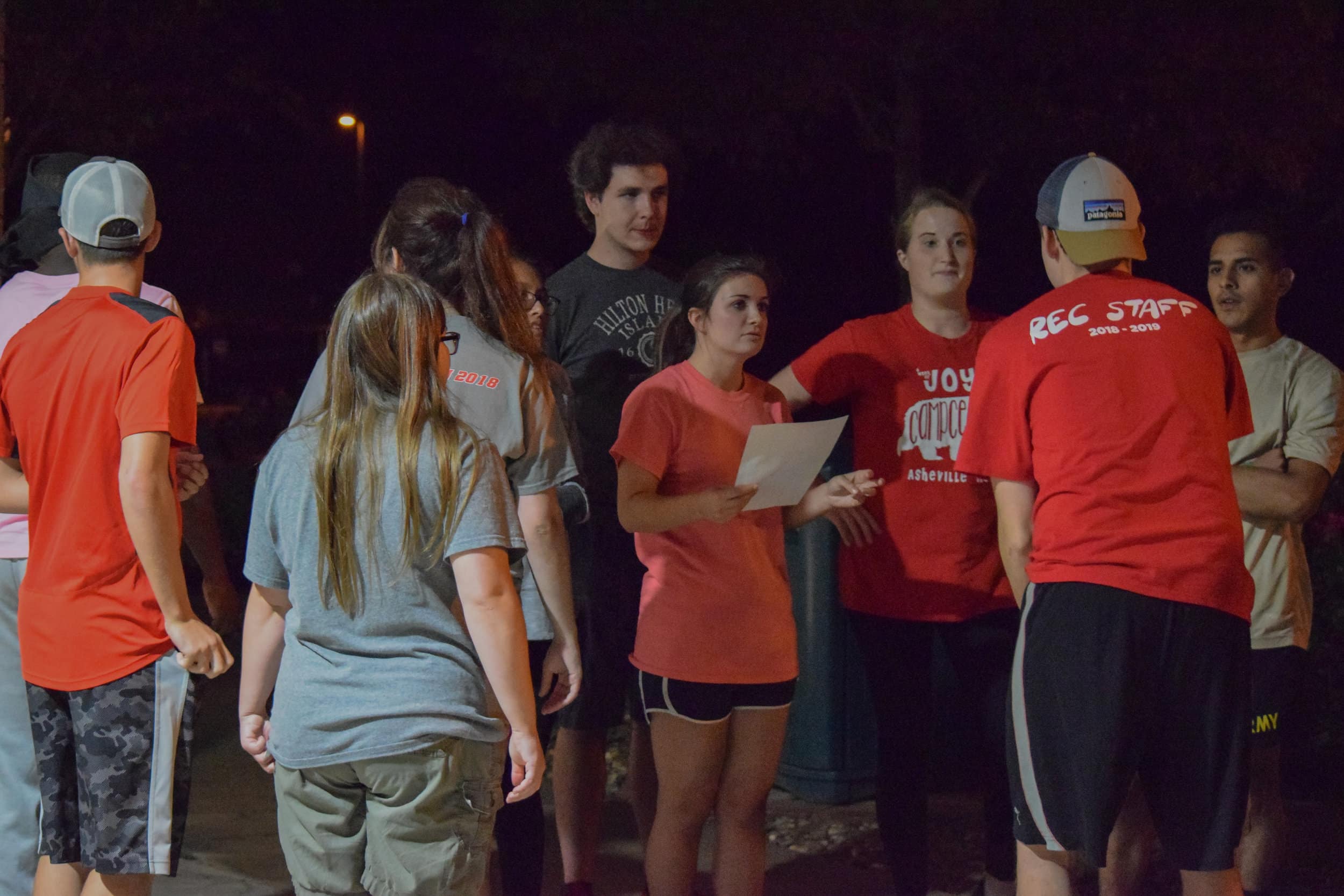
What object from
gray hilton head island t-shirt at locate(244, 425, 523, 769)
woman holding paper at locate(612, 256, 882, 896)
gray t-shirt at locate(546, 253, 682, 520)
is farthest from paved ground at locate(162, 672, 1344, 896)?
gray hilton head island t-shirt at locate(244, 425, 523, 769)

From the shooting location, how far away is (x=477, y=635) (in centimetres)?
271

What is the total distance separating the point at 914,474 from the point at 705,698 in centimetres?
93

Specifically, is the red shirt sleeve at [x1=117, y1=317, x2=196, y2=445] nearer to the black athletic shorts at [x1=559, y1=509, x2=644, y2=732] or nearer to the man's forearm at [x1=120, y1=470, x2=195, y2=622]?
the man's forearm at [x1=120, y1=470, x2=195, y2=622]

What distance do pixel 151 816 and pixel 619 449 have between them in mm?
1435

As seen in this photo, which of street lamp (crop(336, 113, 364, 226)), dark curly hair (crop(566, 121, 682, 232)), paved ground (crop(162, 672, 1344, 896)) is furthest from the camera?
street lamp (crop(336, 113, 364, 226))

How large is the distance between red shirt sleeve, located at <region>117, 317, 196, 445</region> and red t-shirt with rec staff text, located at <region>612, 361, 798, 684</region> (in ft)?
3.64

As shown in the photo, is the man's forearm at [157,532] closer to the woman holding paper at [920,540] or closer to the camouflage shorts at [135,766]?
the camouflage shorts at [135,766]

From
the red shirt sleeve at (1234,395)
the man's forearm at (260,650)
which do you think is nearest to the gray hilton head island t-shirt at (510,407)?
the man's forearm at (260,650)

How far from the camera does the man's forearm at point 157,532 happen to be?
310 cm

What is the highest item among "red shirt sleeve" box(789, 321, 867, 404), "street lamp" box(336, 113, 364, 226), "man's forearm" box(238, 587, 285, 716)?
"street lamp" box(336, 113, 364, 226)

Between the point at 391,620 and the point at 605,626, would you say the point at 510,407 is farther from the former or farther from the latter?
the point at 605,626

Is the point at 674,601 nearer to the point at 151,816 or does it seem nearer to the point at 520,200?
the point at 151,816

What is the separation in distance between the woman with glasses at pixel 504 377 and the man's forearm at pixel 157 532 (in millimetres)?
430

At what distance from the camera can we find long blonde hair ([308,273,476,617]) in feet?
8.79
